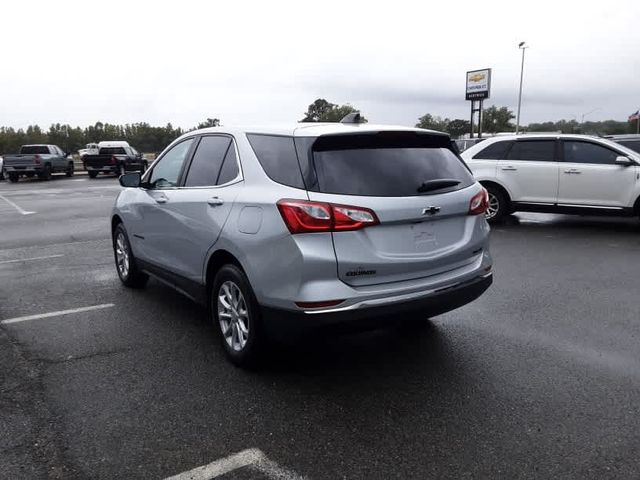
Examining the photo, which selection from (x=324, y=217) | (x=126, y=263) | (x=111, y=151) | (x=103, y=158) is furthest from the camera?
(x=111, y=151)

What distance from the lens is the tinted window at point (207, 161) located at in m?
4.43

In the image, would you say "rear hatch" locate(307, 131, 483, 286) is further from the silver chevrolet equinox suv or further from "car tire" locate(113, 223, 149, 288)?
"car tire" locate(113, 223, 149, 288)

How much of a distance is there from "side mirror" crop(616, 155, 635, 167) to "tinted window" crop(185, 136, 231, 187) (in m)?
7.97

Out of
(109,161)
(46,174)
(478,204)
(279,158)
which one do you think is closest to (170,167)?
(279,158)

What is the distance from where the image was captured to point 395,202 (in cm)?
356

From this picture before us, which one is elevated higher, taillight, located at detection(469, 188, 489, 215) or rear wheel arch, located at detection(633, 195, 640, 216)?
taillight, located at detection(469, 188, 489, 215)

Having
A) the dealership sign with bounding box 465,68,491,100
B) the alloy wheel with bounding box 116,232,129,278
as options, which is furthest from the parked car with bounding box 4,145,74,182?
the dealership sign with bounding box 465,68,491,100

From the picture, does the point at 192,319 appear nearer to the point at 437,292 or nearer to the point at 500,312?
the point at 437,292

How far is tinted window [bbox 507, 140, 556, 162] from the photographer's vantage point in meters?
10.5

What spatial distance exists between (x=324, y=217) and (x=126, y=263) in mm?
3718

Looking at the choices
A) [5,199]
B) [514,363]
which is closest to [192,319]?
[514,363]

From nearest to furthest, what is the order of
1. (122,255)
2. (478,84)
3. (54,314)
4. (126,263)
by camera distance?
(54,314)
(126,263)
(122,255)
(478,84)

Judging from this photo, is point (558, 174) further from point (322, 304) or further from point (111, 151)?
point (111, 151)

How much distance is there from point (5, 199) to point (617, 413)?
19.7 metres
